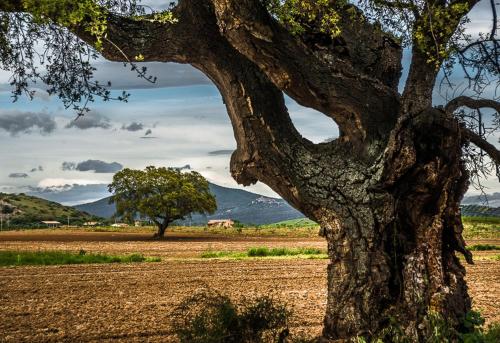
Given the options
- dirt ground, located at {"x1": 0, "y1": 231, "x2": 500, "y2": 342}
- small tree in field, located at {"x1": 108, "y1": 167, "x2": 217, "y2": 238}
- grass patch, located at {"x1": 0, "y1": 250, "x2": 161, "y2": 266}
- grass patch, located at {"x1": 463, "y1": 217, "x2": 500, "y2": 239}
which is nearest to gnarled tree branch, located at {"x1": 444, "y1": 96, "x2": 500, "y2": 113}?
dirt ground, located at {"x1": 0, "y1": 231, "x2": 500, "y2": 342}

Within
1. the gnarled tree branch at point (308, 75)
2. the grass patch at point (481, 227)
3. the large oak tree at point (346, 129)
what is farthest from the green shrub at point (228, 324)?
the grass patch at point (481, 227)

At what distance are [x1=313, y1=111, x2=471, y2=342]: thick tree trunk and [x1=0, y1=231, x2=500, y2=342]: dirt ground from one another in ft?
8.92

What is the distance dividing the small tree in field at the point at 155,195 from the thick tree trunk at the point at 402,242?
47.8 metres

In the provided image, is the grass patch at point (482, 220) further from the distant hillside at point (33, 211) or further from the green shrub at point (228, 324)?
the distant hillside at point (33, 211)

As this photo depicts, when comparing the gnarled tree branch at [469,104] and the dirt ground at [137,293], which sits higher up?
the gnarled tree branch at [469,104]

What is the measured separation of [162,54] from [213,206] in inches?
1962

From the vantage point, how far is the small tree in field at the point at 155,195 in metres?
56.4

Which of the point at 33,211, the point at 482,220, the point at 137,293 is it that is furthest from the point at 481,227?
the point at 33,211

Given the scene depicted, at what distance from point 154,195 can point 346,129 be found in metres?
48.8

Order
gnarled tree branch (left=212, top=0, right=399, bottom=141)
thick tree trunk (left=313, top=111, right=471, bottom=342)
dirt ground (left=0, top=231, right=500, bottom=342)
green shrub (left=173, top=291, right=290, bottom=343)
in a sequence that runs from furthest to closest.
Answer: dirt ground (left=0, top=231, right=500, bottom=342)
green shrub (left=173, top=291, right=290, bottom=343)
thick tree trunk (left=313, top=111, right=471, bottom=342)
gnarled tree branch (left=212, top=0, right=399, bottom=141)

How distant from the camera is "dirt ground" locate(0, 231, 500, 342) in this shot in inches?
475

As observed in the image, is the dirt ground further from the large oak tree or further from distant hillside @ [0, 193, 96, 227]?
distant hillside @ [0, 193, 96, 227]

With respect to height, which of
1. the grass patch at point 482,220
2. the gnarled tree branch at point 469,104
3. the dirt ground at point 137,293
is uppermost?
the gnarled tree branch at point 469,104

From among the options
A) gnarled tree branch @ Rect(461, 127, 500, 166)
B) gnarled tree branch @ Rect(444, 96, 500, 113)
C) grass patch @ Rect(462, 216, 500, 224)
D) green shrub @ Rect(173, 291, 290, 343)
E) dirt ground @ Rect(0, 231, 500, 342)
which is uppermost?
gnarled tree branch @ Rect(444, 96, 500, 113)
